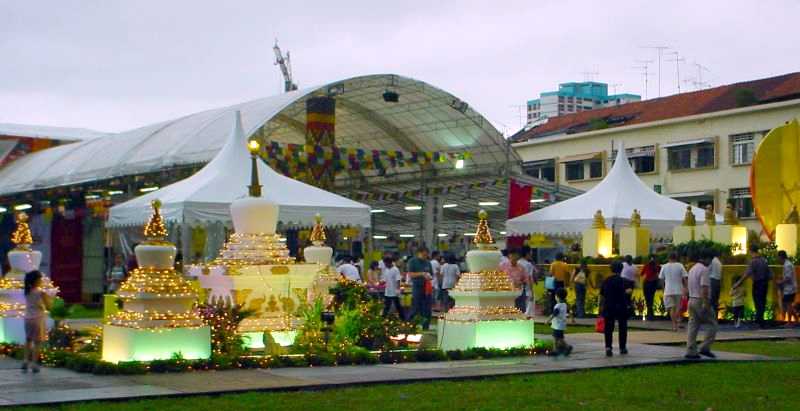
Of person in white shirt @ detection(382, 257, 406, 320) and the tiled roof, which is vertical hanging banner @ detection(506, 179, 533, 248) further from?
the tiled roof

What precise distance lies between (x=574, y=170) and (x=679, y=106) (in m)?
6.05

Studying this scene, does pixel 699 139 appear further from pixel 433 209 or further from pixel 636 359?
pixel 636 359

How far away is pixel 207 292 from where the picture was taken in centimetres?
1805

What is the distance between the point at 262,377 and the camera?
1413 cm

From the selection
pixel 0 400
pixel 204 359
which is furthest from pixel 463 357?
pixel 0 400

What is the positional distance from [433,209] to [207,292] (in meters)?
24.0

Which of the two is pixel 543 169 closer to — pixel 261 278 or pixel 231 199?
pixel 231 199

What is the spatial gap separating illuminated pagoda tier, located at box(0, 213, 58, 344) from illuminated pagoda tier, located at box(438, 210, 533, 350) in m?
6.47

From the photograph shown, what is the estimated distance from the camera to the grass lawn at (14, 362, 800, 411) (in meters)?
11.7

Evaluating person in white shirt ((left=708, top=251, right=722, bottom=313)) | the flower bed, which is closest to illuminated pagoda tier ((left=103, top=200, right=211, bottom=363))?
the flower bed

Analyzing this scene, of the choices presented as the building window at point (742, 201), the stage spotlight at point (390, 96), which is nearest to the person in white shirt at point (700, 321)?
the stage spotlight at point (390, 96)

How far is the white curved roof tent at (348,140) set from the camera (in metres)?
34.0

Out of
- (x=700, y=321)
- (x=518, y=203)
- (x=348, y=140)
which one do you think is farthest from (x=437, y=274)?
(x=348, y=140)

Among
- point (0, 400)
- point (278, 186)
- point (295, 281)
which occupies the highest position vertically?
point (278, 186)
